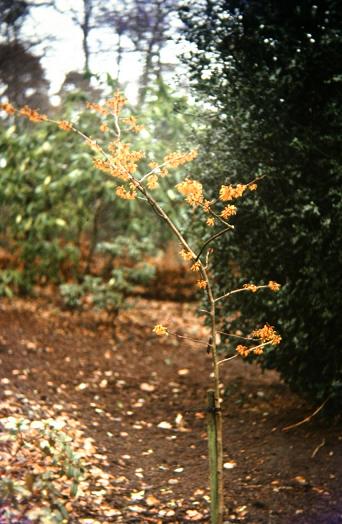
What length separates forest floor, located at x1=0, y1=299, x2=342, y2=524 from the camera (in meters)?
3.13

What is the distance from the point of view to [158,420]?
182 inches

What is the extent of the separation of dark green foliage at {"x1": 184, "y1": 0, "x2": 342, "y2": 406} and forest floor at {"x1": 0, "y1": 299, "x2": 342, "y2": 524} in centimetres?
58

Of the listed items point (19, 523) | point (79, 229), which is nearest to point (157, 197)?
point (79, 229)

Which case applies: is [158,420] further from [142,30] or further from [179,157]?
[142,30]

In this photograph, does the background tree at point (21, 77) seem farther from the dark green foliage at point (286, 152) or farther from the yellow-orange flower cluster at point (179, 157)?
the yellow-orange flower cluster at point (179, 157)

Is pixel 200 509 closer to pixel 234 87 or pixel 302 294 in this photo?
pixel 302 294

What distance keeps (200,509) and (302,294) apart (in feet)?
5.16

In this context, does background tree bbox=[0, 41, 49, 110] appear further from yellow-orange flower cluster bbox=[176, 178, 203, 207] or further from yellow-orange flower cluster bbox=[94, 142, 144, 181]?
yellow-orange flower cluster bbox=[176, 178, 203, 207]

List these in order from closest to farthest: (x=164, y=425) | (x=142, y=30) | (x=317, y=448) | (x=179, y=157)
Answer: (x=179, y=157)
(x=317, y=448)
(x=164, y=425)
(x=142, y=30)

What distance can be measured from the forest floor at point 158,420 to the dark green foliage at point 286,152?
23.0 inches

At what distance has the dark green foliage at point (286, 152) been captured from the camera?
3.51 m

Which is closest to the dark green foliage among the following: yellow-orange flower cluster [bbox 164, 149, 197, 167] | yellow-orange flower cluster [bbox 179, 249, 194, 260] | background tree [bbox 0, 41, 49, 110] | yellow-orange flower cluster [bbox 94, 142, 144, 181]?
yellow-orange flower cluster [bbox 164, 149, 197, 167]

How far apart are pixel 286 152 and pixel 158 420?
2593 mm

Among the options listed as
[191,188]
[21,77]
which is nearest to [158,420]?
[191,188]
